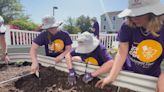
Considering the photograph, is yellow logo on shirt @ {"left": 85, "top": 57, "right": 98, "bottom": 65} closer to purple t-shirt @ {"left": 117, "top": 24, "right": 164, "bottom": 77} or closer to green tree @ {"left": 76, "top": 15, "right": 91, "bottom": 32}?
purple t-shirt @ {"left": 117, "top": 24, "right": 164, "bottom": 77}

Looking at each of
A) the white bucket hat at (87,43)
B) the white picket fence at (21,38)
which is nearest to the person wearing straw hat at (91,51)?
the white bucket hat at (87,43)

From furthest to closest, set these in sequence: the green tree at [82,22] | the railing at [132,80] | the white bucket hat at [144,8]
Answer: the green tree at [82,22]
the railing at [132,80]
the white bucket hat at [144,8]

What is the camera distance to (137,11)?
6.57 ft

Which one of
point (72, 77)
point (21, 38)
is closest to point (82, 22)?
point (21, 38)

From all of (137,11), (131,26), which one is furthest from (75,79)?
(137,11)

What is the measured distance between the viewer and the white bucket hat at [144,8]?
1984 mm

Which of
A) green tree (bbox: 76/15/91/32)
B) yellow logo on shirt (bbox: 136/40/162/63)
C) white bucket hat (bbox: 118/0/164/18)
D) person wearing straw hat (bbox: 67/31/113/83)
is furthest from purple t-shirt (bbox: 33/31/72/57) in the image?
green tree (bbox: 76/15/91/32)

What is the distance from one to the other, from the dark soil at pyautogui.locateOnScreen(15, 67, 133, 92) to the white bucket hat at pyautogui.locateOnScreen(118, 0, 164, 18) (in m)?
0.68

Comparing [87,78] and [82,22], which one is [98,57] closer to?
[87,78]

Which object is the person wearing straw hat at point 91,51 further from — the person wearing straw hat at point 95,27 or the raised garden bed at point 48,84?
the person wearing straw hat at point 95,27

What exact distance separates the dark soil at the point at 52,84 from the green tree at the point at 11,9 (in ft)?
133

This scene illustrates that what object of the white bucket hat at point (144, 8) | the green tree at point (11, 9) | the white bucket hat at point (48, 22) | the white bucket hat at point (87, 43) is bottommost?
the green tree at point (11, 9)

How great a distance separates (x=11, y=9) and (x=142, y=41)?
4407 cm

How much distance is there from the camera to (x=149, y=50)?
220 cm
